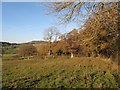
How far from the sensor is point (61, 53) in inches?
2185

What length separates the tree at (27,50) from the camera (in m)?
49.0

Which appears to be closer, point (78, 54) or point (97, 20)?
point (97, 20)

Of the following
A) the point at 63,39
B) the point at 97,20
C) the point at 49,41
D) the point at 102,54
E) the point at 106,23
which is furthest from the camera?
the point at 49,41

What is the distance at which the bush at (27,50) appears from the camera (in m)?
49.0

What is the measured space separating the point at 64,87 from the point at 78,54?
1611 inches

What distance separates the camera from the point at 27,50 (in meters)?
50.4

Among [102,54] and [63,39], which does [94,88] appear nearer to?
[102,54]

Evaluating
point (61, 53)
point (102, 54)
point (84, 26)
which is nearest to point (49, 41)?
point (61, 53)

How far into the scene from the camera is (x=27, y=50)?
5044cm

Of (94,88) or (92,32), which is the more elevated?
(92,32)

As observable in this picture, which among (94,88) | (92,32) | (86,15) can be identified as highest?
(86,15)

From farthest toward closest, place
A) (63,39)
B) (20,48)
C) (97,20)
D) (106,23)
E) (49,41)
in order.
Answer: (49,41) → (63,39) → (20,48) → (106,23) → (97,20)

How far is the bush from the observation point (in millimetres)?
49016

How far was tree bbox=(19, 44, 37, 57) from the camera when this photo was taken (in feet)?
161
